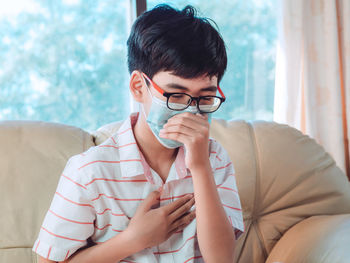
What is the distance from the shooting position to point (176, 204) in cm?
103

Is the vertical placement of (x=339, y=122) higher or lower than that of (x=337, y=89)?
lower

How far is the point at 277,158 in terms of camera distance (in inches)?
60.6

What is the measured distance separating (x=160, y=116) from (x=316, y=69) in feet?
4.19

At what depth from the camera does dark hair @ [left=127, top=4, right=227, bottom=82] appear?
984mm

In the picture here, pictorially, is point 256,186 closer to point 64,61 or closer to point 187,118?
point 187,118

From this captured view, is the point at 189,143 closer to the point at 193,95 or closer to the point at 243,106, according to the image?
the point at 193,95

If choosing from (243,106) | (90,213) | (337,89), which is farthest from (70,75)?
(337,89)

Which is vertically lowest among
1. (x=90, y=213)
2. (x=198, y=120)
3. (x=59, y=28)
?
(x=90, y=213)

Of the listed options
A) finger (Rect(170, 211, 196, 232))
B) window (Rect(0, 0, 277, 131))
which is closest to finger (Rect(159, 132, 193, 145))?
finger (Rect(170, 211, 196, 232))

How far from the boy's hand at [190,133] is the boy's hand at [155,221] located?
13 cm

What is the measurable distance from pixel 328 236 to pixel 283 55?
103cm

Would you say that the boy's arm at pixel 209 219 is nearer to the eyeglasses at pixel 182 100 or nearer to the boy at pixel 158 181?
the boy at pixel 158 181

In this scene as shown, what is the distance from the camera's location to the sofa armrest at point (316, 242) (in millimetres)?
1146

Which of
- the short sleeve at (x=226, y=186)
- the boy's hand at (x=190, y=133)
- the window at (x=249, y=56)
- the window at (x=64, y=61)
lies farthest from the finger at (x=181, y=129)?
the window at (x=249, y=56)
